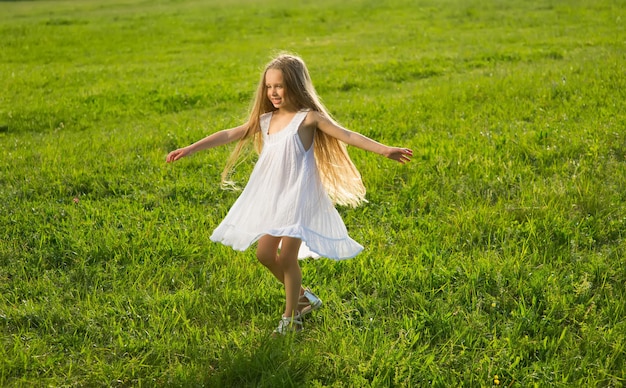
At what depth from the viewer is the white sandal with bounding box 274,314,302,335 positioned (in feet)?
13.8

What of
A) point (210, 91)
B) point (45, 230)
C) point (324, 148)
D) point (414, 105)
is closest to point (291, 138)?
point (324, 148)

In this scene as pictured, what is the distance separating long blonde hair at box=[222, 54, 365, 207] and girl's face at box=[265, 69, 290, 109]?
3 cm

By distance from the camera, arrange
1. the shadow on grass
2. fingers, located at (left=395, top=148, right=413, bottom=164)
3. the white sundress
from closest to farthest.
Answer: the shadow on grass
fingers, located at (left=395, top=148, right=413, bottom=164)
the white sundress

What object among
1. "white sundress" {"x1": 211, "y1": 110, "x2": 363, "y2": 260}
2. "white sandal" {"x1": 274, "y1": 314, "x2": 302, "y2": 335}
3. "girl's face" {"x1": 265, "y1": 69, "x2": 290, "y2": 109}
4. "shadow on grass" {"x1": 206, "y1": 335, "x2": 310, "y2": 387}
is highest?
"girl's face" {"x1": 265, "y1": 69, "x2": 290, "y2": 109}

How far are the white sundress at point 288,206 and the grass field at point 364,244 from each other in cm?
57

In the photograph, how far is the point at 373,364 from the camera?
386cm

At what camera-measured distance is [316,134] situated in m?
4.53

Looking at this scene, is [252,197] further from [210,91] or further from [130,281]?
[210,91]

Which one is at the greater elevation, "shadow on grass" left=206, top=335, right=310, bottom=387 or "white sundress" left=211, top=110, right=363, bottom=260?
"white sundress" left=211, top=110, right=363, bottom=260

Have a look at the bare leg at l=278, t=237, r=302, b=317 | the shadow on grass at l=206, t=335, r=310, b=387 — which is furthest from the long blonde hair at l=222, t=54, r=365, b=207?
the shadow on grass at l=206, t=335, r=310, b=387

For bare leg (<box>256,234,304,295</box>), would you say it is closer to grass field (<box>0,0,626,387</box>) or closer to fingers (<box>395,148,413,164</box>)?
grass field (<box>0,0,626,387</box>)

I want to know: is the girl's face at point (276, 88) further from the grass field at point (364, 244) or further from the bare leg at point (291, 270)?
the grass field at point (364, 244)

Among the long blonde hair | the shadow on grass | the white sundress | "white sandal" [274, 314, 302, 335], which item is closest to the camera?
the shadow on grass

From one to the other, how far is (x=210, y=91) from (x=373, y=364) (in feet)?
30.6
